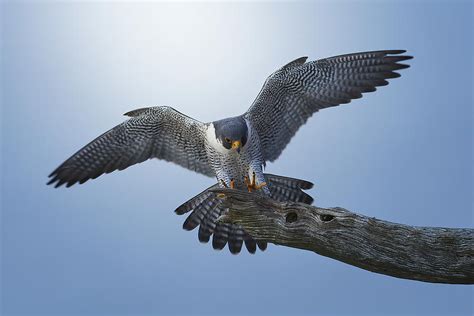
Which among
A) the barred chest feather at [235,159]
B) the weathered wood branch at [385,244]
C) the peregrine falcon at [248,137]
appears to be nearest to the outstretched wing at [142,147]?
the peregrine falcon at [248,137]

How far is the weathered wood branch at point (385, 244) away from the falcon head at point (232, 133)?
1312 mm

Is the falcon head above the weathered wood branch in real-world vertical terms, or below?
above

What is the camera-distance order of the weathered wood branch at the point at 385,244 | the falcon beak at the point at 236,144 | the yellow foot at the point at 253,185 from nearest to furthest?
the weathered wood branch at the point at 385,244, the falcon beak at the point at 236,144, the yellow foot at the point at 253,185

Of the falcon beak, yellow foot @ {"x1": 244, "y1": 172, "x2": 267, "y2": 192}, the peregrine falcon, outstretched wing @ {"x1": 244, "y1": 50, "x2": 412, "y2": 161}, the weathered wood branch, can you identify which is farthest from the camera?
outstretched wing @ {"x1": 244, "y1": 50, "x2": 412, "y2": 161}

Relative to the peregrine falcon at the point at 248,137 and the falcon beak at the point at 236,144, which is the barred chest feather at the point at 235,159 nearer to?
the peregrine falcon at the point at 248,137

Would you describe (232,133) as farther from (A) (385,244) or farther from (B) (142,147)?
(A) (385,244)

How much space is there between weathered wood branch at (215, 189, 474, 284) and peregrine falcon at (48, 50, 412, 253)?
55.7 inches

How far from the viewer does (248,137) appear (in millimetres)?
5688

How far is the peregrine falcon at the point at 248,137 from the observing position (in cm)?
588

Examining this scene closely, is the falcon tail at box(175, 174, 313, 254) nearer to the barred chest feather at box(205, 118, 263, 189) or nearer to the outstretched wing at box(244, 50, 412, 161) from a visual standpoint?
the barred chest feather at box(205, 118, 263, 189)

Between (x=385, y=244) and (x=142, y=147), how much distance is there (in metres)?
3.26

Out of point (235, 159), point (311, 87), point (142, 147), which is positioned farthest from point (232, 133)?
point (142, 147)

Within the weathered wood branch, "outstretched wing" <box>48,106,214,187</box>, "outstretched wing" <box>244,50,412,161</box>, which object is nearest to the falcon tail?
"outstretched wing" <box>48,106,214,187</box>

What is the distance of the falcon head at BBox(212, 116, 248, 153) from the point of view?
5.47 metres
